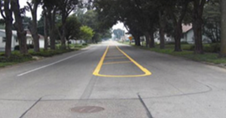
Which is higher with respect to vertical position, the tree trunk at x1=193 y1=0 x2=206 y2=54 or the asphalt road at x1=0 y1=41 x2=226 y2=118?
the tree trunk at x1=193 y1=0 x2=206 y2=54

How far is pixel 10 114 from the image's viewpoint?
20.1 ft

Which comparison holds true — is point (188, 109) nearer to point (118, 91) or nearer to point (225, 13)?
point (118, 91)

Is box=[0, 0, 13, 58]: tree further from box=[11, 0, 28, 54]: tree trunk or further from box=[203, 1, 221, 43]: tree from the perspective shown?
box=[203, 1, 221, 43]: tree

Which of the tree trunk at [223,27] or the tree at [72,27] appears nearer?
the tree trunk at [223,27]

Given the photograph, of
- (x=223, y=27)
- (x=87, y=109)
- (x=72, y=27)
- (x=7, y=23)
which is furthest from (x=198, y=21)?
(x=72, y=27)

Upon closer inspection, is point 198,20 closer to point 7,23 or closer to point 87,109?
point 7,23

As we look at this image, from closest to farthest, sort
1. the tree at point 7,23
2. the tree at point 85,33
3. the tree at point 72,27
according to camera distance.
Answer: the tree at point 7,23 < the tree at point 72,27 < the tree at point 85,33

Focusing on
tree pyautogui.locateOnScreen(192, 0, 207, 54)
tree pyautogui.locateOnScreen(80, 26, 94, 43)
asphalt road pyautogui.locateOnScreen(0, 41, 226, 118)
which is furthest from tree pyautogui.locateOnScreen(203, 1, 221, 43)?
asphalt road pyautogui.locateOnScreen(0, 41, 226, 118)

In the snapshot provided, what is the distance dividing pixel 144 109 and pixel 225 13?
14184 millimetres

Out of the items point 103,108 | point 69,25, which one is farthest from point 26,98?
point 69,25

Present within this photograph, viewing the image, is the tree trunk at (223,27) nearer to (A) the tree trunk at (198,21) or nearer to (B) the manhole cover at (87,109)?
(A) the tree trunk at (198,21)

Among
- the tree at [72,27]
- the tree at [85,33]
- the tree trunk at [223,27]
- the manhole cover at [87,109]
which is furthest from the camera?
the tree at [85,33]

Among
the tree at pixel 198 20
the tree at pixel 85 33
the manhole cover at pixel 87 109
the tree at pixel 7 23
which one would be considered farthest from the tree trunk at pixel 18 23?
the tree at pixel 85 33

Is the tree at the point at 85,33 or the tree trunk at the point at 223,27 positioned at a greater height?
the tree at the point at 85,33
